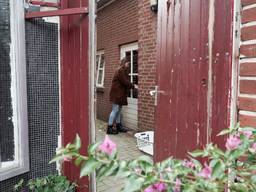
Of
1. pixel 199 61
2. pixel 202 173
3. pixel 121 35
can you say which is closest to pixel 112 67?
pixel 121 35

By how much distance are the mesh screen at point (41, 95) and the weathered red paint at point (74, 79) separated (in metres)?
0.07

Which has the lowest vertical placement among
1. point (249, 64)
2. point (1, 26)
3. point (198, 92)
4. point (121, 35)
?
point (198, 92)

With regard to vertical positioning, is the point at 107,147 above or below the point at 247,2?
below

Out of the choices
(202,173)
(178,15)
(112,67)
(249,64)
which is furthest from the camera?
(112,67)

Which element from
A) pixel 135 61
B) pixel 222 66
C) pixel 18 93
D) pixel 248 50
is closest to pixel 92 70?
pixel 18 93

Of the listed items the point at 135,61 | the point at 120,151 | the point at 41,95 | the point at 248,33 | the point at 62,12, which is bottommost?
the point at 120,151

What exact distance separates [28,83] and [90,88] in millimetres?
542

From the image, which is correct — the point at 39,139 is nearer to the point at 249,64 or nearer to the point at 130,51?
the point at 249,64

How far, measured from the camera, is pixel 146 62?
5965 mm

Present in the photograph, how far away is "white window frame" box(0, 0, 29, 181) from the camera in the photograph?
2.41 m

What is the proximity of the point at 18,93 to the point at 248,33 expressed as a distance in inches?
71.8

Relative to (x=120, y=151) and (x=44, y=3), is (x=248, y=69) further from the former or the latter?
(x=120, y=151)

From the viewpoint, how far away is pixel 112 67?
7.98 meters

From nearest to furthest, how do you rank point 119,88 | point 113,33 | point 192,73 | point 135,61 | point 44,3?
point 192,73, point 44,3, point 119,88, point 135,61, point 113,33
